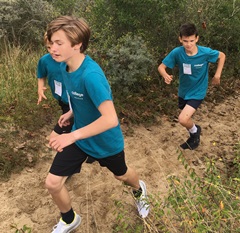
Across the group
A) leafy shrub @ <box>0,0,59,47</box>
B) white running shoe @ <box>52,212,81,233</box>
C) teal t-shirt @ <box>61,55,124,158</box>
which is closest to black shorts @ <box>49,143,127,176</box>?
teal t-shirt @ <box>61,55,124,158</box>

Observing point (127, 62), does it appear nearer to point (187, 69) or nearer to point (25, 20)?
point (187, 69)

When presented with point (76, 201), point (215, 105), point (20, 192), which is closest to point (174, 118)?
point (215, 105)

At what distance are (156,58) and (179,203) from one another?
4.33 metres

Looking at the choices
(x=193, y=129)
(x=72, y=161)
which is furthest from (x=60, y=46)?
(x=193, y=129)

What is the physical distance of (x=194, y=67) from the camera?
14.0 feet

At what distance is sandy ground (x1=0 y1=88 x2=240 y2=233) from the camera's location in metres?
3.42

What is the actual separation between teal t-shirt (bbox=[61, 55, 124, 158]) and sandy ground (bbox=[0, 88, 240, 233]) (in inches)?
18.0

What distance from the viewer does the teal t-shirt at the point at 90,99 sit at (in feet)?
7.29

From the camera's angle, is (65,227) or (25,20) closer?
(65,227)

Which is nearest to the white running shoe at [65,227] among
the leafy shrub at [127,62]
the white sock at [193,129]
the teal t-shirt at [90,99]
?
the teal t-shirt at [90,99]

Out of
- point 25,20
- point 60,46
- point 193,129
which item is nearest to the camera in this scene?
point 60,46

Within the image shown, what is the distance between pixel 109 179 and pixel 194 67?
1941mm

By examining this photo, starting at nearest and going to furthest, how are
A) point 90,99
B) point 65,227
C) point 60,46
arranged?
point 60,46, point 90,99, point 65,227

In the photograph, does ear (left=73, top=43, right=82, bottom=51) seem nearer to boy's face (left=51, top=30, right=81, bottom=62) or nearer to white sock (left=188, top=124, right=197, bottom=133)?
boy's face (left=51, top=30, right=81, bottom=62)
